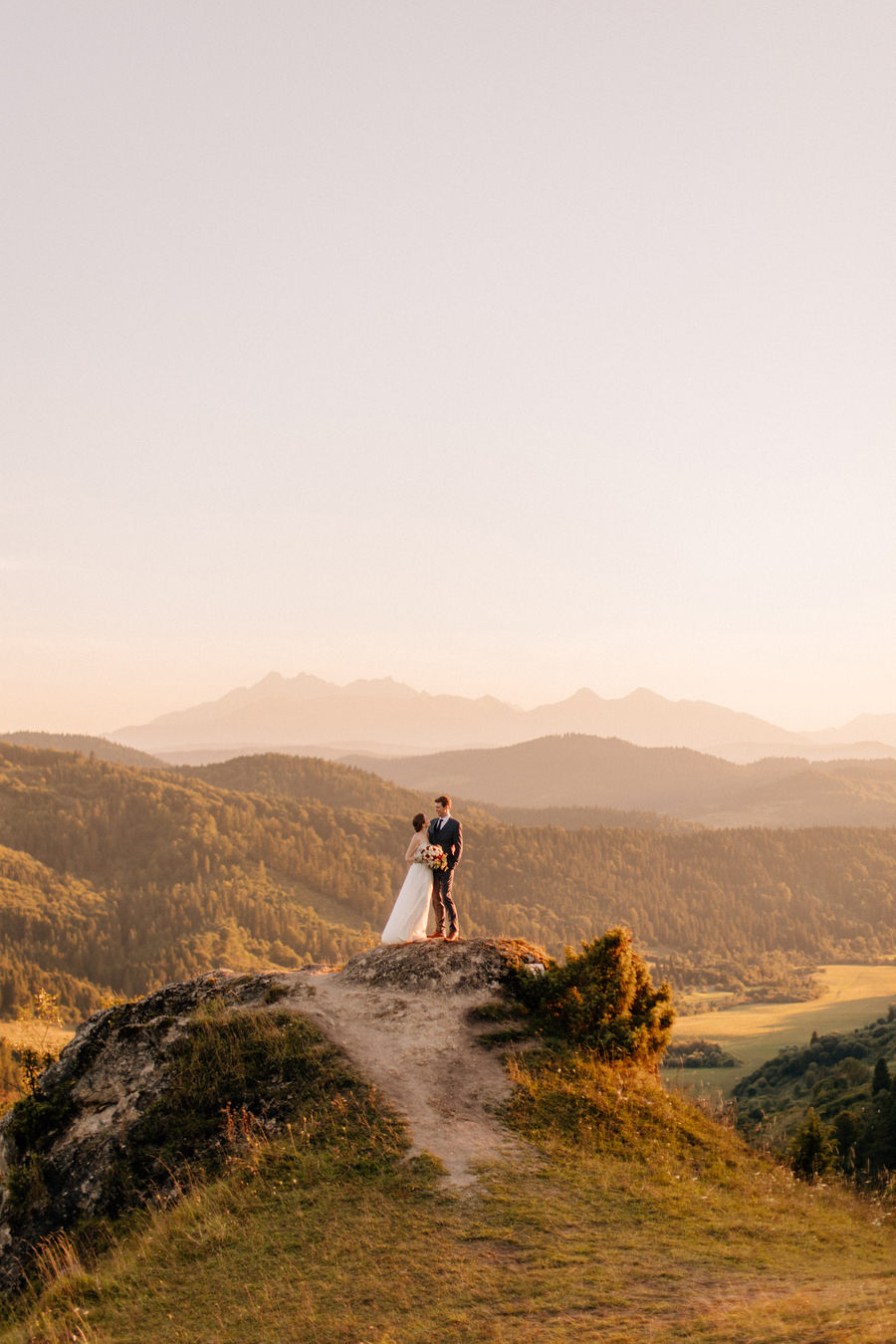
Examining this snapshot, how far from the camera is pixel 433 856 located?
80.5ft

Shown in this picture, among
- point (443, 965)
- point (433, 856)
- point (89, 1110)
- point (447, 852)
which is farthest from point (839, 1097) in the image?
point (89, 1110)

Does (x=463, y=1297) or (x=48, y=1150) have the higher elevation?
(x=463, y=1297)

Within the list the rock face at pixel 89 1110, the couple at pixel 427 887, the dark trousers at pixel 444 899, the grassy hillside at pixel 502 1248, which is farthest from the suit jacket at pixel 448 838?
the grassy hillside at pixel 502 1248

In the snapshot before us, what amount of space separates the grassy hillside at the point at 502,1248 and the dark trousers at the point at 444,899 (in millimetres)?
5903

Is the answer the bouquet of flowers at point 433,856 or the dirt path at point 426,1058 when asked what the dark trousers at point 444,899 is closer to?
the bouquet of flowers at point 433,856

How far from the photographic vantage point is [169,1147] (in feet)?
60.7

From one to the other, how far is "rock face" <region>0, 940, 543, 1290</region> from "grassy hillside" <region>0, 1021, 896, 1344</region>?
0.92 metres

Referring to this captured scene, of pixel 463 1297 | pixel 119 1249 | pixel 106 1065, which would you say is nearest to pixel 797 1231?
pixel 463 1297

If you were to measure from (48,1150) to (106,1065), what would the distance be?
2101mm

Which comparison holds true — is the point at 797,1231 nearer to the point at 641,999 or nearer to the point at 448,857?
the point at 641,999

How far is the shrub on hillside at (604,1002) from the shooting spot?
845 inches

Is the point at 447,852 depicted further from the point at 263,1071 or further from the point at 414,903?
the point at 263,1071

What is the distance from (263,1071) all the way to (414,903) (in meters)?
7.28

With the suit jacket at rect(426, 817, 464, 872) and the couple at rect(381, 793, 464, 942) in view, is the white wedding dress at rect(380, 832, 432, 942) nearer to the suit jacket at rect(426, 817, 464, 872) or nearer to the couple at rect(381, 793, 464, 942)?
the couple at rect(381, 793, 464, 942)
